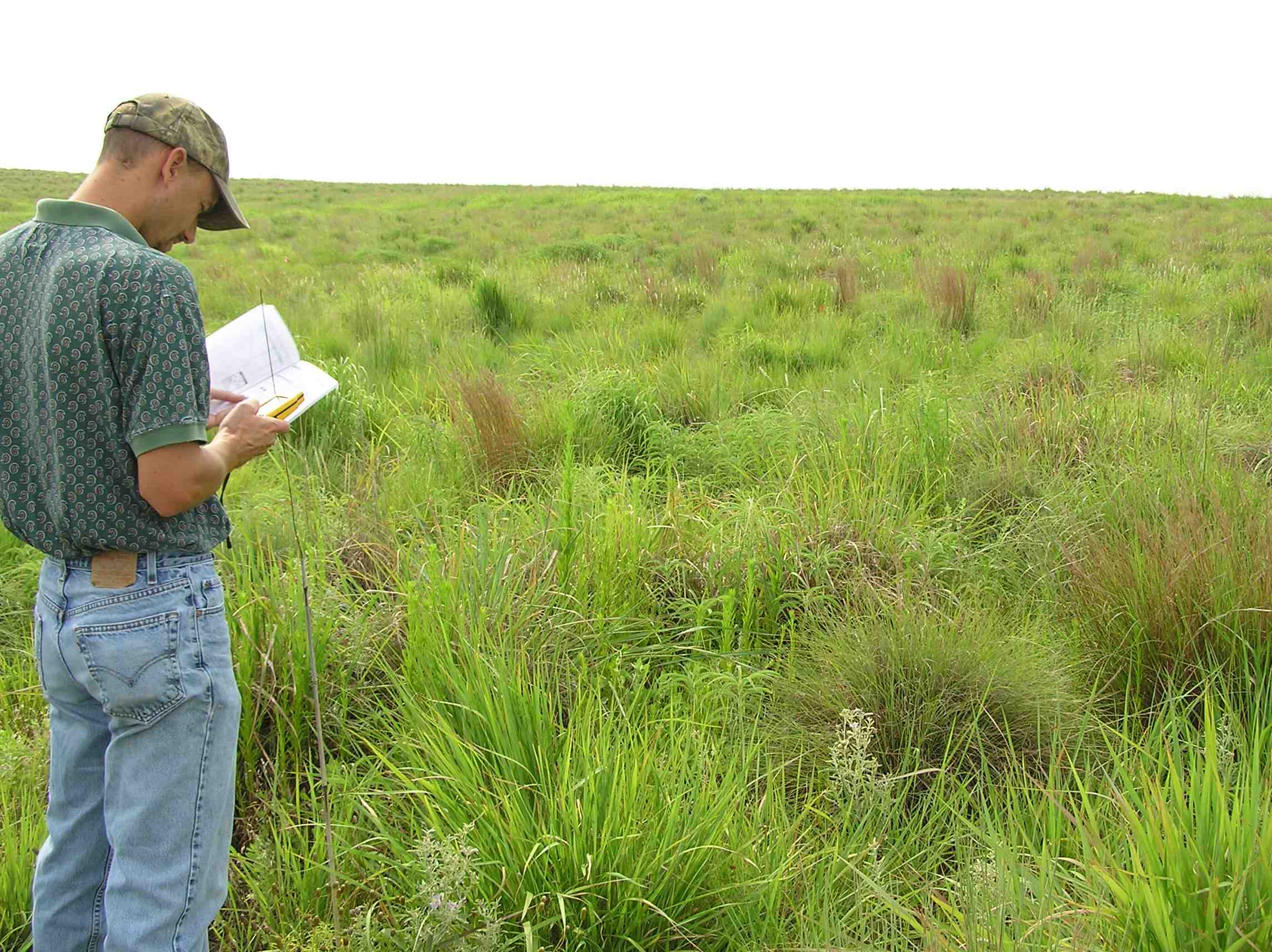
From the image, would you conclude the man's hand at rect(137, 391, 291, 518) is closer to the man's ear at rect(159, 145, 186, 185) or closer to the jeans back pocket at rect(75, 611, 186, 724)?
the jeans back pocket at rect(75, 611, 186, 724)

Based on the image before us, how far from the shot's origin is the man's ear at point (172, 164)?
62.1 inches

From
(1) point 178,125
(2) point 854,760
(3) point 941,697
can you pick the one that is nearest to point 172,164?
(1) point 178,125

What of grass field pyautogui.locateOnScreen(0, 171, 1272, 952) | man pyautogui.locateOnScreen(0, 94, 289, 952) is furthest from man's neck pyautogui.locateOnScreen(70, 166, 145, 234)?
grass field pyautogui.locateOnScreen(0, 171, 1272, 952)

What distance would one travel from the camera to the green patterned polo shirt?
142 cm

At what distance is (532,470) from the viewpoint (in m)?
3.96

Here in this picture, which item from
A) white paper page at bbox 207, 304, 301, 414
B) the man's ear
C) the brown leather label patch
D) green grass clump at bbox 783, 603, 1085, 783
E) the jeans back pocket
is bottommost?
green grass clump at bbox 783, 603, 1085, 783

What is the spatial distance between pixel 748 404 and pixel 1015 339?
7.94 ft

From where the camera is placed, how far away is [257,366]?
1.89 m

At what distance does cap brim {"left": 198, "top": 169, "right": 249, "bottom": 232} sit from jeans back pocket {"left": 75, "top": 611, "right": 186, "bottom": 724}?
2.52 ft

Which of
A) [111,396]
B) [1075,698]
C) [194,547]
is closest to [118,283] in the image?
[111,396]

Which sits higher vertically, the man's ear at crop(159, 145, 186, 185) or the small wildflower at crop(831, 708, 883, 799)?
the man's ear at crop(159, 145, 186, 185)

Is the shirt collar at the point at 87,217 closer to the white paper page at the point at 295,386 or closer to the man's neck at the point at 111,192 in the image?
the man's neck at the point at 111,192

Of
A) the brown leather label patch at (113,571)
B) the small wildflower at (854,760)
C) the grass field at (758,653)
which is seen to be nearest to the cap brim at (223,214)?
the brown leather label patch at (113,571)

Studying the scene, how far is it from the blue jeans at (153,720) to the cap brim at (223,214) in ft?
2.30
